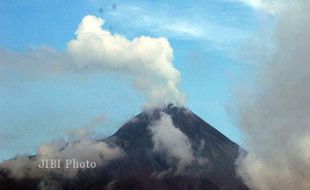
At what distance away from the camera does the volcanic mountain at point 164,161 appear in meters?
12.4

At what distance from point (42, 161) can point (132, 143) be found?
5.51 m

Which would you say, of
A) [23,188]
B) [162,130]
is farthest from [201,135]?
[23,188]

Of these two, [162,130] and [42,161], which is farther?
[162,130]

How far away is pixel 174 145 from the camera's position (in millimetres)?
15523

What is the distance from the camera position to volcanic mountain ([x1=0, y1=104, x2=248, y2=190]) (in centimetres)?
A: 1239

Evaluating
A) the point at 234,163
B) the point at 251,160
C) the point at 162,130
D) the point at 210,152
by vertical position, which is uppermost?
the point at 162,130

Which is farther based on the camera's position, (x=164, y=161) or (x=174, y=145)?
(x=164, y=161)

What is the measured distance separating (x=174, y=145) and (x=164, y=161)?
137 cm

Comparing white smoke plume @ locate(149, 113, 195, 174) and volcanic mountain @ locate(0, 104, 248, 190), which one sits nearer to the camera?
volcanic mountain @ locate(0, 104, 248, 190)

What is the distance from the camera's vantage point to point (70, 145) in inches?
400

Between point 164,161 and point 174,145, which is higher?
point 164,161

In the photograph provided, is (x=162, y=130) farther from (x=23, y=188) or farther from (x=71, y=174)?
(x=71, y=174)

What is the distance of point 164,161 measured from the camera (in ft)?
54.8

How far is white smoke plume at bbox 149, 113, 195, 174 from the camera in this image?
15.4 metres
